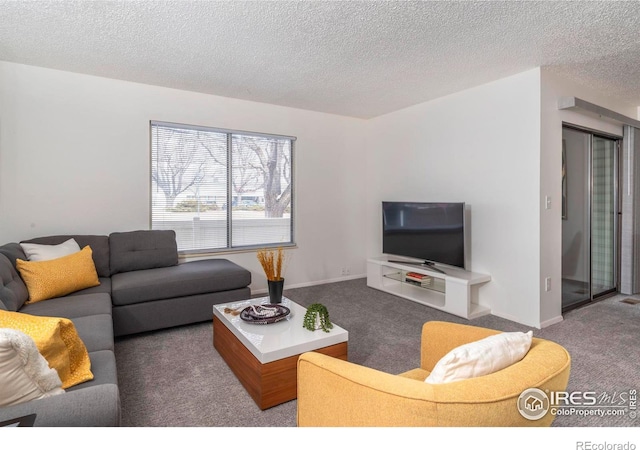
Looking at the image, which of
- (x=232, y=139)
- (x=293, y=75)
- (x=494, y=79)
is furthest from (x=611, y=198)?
(x=232, y=139)

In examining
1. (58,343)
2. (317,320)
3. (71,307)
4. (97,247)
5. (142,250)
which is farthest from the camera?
(142,250)

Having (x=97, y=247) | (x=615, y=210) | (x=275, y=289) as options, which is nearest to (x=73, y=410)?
(x=275, y=289)

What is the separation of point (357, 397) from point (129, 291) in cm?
258

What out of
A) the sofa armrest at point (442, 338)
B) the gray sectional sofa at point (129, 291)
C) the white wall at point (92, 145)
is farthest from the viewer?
the white wall at point (92, 145)

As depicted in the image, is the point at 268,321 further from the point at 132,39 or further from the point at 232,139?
the point at 232,139

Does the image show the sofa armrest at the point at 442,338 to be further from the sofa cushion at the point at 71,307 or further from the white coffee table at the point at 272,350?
the sofa cushion at the point at 71,307

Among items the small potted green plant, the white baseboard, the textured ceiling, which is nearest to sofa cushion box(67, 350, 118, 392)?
the small potted green plant

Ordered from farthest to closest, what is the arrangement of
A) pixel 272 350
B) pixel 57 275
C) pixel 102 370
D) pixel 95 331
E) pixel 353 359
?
pixel 57 275 < pixel 353 359 < pixel 95 331 < pixel 272 350 < pixel 102 370

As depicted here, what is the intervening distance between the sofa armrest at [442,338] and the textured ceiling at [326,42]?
198cm

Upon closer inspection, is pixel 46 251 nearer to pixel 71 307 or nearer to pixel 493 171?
pixel 71 307

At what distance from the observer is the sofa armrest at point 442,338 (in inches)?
62.1

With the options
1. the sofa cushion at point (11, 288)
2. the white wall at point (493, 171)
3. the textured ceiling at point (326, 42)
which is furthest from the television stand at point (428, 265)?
the sofa cushion at point (11, 288)

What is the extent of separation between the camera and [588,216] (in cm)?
400

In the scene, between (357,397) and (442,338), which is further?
(442,338)
